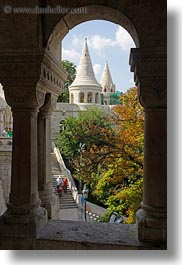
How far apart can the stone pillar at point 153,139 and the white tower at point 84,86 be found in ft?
67.8

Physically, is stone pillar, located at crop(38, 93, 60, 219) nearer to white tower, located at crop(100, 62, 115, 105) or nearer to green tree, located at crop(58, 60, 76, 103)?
green tree, located at crop(58, 60, 76, 103)

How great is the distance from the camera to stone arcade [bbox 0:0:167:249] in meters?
2.91

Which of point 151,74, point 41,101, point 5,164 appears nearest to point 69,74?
point 5,164

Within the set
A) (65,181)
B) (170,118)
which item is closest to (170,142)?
(170,118)

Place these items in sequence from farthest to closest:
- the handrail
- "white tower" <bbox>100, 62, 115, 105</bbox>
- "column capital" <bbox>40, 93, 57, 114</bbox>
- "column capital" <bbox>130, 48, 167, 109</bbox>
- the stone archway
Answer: "white tower" <bbox>100, 62, 115, 105</bbox> → the handrail → "column capital" <bbox>40, 93, 57, 114</bbox> → the stone archway → "column capital" <bbox>130, 48, 167, 109</bbox>

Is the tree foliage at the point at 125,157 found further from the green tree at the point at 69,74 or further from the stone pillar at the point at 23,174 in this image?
the green tree at the point at 69,74

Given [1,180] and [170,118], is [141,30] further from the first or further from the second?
[1,180]

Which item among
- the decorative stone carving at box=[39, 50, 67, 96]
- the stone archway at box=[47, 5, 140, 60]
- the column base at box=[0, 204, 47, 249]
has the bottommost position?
the column base at box=[0, 204, 47, 249]

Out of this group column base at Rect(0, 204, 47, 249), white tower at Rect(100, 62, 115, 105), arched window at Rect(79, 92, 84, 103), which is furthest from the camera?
white tower at Rect(100, 62, 115, 105)

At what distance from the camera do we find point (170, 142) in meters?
2.45

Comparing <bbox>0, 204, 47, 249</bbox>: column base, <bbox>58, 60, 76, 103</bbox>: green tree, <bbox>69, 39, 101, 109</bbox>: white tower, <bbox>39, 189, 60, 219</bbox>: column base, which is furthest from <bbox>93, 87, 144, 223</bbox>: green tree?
<bbox>58, 60, 76, 103</bbox>: green tree

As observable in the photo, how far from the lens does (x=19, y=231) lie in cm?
307

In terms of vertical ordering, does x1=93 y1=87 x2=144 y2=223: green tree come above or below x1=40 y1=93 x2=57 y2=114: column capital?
below

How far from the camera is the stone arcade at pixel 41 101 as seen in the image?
2.91m
